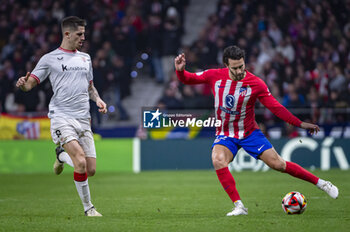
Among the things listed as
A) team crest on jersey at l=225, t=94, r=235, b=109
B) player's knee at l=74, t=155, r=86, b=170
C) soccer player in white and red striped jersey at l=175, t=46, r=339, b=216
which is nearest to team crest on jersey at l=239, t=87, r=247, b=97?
soccer player in white and red striped jersey at l=175, t=46, r=339, b=216

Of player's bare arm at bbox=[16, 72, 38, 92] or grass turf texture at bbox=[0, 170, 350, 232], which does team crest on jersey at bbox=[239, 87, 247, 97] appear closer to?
grass turf texture at bbox=[0, 170, 350, 232]

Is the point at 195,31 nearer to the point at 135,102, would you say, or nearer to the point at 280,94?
the point at 135,102

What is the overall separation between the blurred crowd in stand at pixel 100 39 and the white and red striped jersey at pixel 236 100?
10.1m

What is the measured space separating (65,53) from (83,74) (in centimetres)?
33

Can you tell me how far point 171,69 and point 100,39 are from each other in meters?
2.45

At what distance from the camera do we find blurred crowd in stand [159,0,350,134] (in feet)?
53.7

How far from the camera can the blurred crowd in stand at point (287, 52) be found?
16.4 meters

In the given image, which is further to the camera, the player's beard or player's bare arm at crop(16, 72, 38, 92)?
the player's beard

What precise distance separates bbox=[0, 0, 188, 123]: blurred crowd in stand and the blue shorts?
1029 cm

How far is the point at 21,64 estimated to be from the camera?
65.4 feet

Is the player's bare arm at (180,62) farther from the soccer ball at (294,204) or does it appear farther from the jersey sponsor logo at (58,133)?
the soccer ball at (294,204)

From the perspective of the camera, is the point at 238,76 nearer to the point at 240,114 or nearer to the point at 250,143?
the point at 240,114

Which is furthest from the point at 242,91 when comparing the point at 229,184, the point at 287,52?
the point at 287,52

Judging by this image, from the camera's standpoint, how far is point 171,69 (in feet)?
65.9
